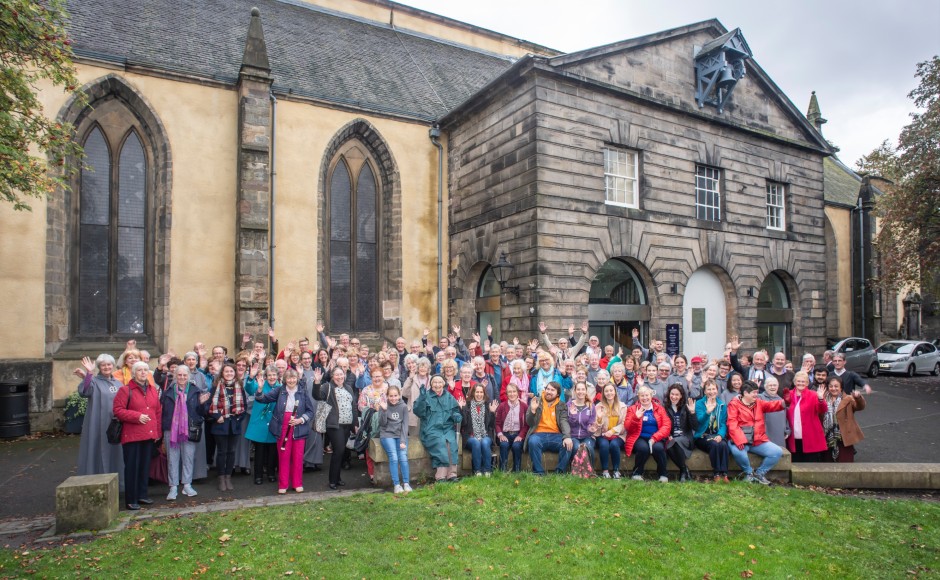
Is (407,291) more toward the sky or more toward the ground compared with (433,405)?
more toward the sky

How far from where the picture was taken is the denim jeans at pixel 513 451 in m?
8.41

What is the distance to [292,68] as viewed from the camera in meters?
17.4

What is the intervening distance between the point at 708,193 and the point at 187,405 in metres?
16.2

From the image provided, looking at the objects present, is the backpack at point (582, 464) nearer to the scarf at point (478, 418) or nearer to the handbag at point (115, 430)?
the scarf at point (478, 418)

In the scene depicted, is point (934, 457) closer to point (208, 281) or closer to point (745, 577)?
point (745, 577)

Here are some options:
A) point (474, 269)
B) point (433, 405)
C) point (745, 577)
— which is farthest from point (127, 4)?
point (745, 577)

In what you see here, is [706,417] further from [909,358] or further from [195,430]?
[909,358]

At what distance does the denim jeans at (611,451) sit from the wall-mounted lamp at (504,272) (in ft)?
22.5

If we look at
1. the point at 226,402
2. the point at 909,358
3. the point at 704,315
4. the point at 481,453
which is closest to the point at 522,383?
the point at 481,453

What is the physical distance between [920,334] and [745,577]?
40.2 m

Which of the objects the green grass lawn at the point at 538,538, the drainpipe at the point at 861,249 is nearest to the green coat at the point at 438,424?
the green grass lawn at the point at 538,538

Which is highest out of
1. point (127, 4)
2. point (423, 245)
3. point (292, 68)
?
point (127, 4)

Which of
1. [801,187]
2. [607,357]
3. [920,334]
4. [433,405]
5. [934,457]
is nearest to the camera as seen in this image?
[433,405]

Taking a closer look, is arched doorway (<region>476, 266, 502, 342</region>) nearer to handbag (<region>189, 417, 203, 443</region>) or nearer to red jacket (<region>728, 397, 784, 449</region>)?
red jacket (<region>728, 397, 784, 449</region>)
